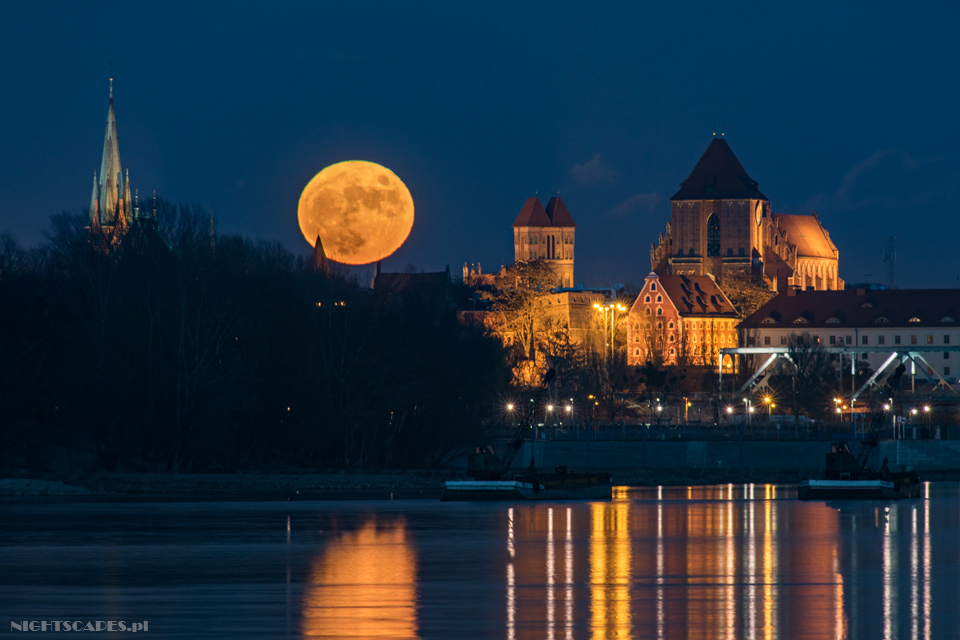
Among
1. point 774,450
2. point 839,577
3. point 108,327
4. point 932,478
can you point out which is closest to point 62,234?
point 108,327

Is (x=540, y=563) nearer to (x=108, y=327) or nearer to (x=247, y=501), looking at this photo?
(x=247, y=501)

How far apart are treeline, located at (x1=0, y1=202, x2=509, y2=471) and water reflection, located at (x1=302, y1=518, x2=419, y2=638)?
112ft

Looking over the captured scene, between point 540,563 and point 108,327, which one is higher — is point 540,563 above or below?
below

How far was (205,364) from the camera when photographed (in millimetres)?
78375

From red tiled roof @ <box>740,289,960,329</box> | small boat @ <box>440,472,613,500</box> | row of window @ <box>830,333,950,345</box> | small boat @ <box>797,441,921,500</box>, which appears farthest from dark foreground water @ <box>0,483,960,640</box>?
red tiled roof @ <box>740,289,960,329</box>

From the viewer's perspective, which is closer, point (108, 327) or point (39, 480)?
point (39, 480)

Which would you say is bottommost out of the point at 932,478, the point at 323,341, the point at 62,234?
the point at 932,478

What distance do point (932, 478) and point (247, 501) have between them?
156 ft

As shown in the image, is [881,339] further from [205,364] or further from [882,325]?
[205,364]

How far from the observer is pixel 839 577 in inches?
1357

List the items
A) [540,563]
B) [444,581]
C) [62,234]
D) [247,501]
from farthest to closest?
[62,234] → [247,501] → [540,563] → [444,581]

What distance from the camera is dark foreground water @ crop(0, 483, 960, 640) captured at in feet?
88.5

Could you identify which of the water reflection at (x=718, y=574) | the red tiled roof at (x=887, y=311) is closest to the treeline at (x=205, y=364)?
the water reflection at (x=718, y=574)

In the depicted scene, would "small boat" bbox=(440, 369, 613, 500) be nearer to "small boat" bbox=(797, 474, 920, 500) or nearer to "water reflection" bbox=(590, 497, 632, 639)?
"small boat" bbox=(797, 474, 920, 500)
